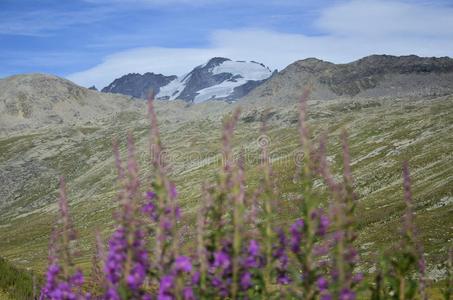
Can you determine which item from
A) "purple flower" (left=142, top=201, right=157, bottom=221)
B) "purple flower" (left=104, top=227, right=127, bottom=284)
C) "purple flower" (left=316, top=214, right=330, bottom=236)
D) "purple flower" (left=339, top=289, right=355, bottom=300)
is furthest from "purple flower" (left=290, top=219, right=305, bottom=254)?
"purple flower" (left=104, top=227, right=127, bottom=284)

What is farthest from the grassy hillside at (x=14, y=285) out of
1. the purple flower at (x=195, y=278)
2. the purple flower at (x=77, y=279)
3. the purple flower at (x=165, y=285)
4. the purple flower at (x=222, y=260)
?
the purple flower at (x=165, y=285)

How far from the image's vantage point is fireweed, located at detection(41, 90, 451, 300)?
5.30m

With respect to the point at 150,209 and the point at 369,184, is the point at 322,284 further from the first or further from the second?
the point at 369,184

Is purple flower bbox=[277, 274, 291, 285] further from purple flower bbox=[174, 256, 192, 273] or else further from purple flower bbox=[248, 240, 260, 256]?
purple flower bbox=[174, 256, 192, 273]

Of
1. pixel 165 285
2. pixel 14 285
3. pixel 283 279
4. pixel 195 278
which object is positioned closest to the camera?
pixel 165 285

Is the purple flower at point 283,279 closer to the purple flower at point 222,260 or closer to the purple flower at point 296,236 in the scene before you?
the purple flower at point 296,236

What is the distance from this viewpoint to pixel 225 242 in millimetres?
6078

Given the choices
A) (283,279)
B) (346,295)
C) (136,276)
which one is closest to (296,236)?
(283,279)

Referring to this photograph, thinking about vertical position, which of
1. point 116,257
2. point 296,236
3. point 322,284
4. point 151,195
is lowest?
point 322,284

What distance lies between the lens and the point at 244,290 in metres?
6.00

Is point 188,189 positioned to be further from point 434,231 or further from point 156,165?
point 156,165

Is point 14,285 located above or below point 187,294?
below

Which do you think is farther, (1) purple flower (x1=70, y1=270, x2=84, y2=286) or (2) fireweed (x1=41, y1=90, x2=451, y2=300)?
(1) purple flower (x1=70, y1=270, x2=84, y2=286)

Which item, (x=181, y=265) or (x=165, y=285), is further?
(x=181, y=265)
